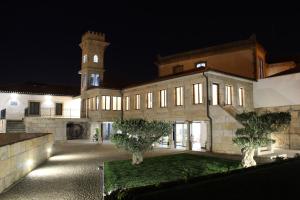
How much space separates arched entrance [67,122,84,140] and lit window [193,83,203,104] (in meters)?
17.9

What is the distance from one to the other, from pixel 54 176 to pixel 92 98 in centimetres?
2118

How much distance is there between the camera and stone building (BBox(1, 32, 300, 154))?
68.4 ft

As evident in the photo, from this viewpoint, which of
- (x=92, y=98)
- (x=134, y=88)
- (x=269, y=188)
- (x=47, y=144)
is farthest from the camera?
(x=92, y=98)

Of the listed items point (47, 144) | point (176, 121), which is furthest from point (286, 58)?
point (47, 144)

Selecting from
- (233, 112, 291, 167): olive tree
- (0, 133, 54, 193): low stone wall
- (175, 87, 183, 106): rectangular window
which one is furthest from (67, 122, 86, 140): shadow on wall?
(233, 112, 291, 167): olive tree

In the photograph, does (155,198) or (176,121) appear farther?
(176,121)

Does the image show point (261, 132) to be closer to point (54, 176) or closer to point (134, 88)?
point (54, 176)

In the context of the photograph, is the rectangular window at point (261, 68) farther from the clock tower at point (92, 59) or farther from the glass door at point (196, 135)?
the clock tower at point (92, 59)

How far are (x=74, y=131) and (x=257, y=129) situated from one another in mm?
27158

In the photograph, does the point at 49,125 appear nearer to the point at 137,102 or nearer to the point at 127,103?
the point at 127,103

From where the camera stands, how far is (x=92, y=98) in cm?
3288

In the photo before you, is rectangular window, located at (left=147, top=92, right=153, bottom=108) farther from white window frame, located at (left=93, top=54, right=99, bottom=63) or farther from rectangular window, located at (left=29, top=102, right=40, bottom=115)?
rectangular window, located at (left=29, top=102, right=40, bottom=115)

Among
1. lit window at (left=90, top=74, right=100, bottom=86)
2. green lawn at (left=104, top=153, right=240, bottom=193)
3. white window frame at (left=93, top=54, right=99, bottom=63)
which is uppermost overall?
white window frame at (left=93, top=54, right=99, bottom=63)

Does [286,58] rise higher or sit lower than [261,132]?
higher
